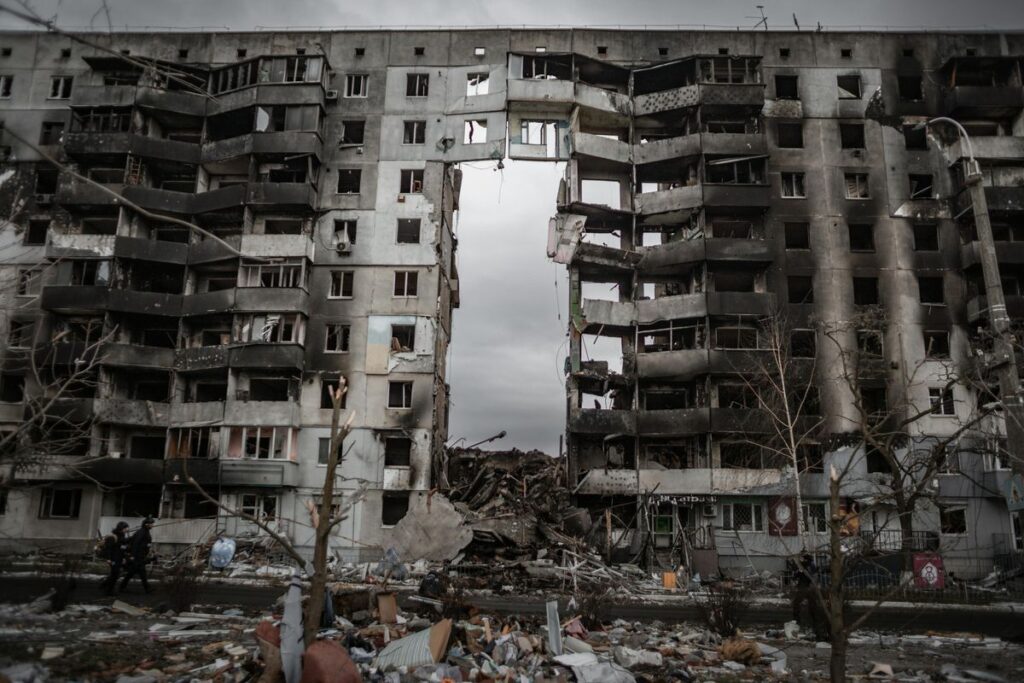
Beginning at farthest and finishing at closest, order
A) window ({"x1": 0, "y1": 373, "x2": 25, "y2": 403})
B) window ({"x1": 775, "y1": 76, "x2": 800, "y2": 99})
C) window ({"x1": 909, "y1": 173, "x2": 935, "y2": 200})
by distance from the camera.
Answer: window ({"x1": 775, "y1": 76, "x2": 800, "y2": 99}) → window ({"x1": 909, "y1": 173, "x2": 935, "y2": 200}) → window ({"x1": 0, "y1": 373, "x2": 25, "y2": 403})

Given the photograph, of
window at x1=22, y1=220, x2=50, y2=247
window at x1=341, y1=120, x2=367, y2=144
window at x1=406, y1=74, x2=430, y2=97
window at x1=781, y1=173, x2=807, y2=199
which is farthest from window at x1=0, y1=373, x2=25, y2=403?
window at x1=781, y1=173, x2=807, y2=199

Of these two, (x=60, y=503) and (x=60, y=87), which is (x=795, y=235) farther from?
(x=60, y=87)

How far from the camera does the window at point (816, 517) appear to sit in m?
35.5

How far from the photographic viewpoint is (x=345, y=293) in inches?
1558

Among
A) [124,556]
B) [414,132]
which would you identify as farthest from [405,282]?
[124,556]

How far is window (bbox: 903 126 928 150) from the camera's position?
41000mm

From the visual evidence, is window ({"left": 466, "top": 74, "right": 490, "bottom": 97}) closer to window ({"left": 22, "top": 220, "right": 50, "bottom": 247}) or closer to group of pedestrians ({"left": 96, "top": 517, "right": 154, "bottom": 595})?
window ({"left": 22, "top": 220, "right": 50, "bottom": 247})

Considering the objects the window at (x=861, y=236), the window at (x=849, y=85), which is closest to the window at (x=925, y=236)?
the window at (x=861, y=236)

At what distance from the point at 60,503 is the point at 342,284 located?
59.2 feet

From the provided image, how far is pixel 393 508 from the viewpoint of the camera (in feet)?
121

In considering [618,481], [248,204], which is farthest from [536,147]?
[618,481]

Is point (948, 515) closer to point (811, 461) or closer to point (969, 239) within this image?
point (811, 461)

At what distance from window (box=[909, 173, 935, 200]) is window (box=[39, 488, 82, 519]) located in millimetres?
47323

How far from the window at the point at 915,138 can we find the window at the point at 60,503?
159 ft
